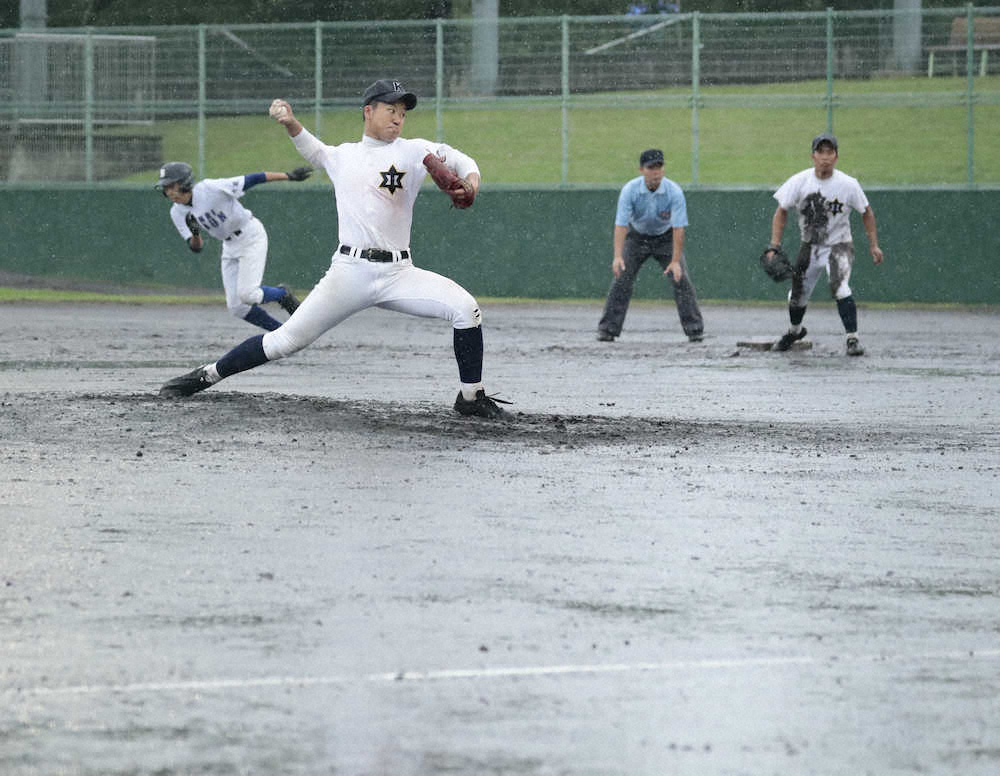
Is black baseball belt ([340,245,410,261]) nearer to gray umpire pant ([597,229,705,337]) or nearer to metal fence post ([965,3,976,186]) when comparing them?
gray umpire pant ([597,229,705,337])

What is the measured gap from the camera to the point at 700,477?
1014 centimetres

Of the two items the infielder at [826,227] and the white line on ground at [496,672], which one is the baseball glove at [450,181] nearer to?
the white line on ground at [496,672]

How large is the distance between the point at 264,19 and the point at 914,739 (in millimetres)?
44510

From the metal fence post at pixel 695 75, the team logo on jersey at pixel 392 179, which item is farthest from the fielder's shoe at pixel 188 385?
the metal fence post at pixel 695 75

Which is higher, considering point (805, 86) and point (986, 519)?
point (805, 86)

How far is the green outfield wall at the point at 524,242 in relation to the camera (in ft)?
90.3

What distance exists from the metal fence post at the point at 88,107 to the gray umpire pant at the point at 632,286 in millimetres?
13092

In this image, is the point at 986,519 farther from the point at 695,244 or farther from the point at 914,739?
the point at 695,244

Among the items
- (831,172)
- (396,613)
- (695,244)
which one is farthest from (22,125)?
(396,613)

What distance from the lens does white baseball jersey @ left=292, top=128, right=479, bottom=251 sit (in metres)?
11.7

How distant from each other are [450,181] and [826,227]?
7445 mm

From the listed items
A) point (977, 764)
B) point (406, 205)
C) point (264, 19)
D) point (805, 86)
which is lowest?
point (977, 764)

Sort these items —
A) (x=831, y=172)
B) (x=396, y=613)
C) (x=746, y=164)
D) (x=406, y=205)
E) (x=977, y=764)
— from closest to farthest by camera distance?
(x=977, y=764)
(x=396, y=613)
(x=406, y=205)
(x=831, y=172)
(x=746, y=164)

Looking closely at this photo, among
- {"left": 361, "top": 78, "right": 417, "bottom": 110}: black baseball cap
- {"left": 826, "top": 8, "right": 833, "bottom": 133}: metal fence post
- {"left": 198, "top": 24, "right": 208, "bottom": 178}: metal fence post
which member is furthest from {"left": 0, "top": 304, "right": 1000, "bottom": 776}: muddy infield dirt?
{"left": 198, "top": 24, "right": 208, "bottom": 178}: metal fence post
